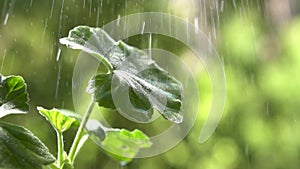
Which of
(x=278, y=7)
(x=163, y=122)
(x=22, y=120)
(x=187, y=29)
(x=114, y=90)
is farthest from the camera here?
(x=278, y=7)

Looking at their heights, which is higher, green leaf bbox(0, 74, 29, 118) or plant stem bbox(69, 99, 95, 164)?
green leaf bbox(0, 74, 29, 118)

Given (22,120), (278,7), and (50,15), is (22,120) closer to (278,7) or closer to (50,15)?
(50,15)

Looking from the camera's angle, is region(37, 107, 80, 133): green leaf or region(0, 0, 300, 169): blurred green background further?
region(0, 0, 300, 169): blurred green background

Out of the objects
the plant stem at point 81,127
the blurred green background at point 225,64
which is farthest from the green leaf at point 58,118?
the blurred green background at point 225,64

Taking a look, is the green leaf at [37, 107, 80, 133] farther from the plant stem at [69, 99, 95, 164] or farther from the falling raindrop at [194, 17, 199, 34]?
the falling raindrop at [194, 17, 199, 34]

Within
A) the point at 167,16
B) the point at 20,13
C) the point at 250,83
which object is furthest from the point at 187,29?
the point at 20,13

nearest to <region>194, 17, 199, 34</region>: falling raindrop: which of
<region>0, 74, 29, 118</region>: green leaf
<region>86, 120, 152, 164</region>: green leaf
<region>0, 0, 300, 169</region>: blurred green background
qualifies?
<region>0, 0, 300, 169</region>: blurred green background
